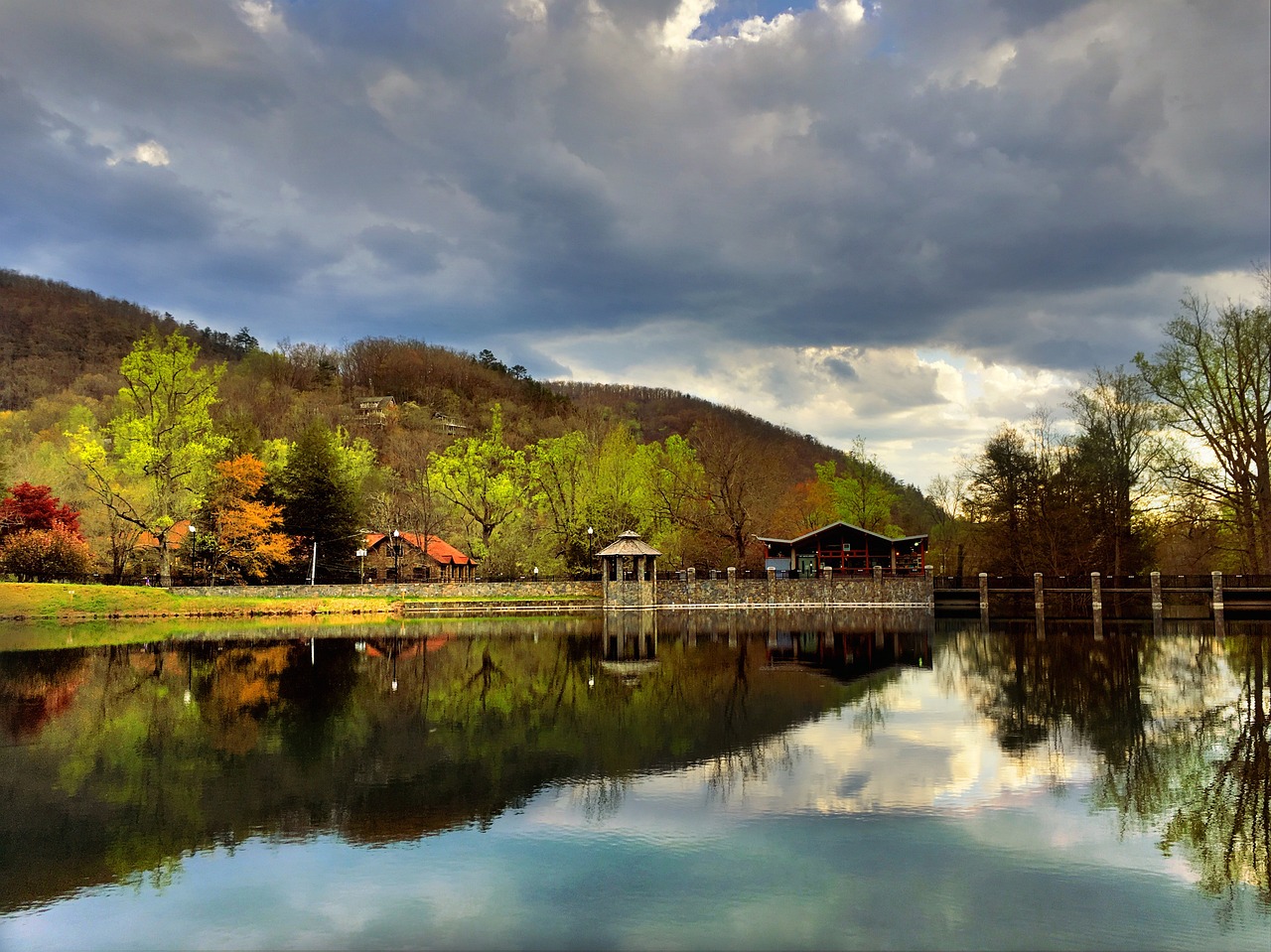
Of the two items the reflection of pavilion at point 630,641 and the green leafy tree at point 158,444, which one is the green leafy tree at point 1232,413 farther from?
the green leafy tree at point 158,444

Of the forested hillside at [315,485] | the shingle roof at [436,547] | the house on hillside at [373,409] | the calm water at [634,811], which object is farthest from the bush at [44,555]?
the house on hillside at [373,409]

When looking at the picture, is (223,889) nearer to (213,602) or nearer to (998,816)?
(998,816)

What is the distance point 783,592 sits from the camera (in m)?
44.8

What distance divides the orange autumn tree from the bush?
216 inches

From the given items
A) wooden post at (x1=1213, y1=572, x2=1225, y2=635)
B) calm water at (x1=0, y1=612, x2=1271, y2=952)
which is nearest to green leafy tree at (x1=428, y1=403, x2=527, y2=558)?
calm water at (x1=0, y1=612, x2=1271, y2=952)

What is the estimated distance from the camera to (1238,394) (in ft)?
124

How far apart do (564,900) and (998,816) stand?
5.06m

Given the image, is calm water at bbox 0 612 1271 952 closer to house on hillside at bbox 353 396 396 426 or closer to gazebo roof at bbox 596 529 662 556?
gazebo roof at bbox 596 529 662 556

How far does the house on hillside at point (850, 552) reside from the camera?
45.5 meters

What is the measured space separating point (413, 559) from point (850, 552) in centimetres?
3075

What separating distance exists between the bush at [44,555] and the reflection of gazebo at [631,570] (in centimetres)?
2648

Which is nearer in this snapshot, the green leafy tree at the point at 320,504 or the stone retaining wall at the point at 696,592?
the stone retaining wall at the point at 696,592

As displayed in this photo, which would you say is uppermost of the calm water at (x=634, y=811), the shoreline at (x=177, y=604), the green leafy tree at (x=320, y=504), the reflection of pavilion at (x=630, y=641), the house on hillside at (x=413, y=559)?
the green leafy tree at (x=320, y=504)

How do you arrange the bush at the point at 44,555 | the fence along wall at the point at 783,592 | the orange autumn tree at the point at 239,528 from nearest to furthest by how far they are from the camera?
the bush at the point at 44,555
the orange autumn tree at the point at 239,528
the fence along wall at the point at 783,592
